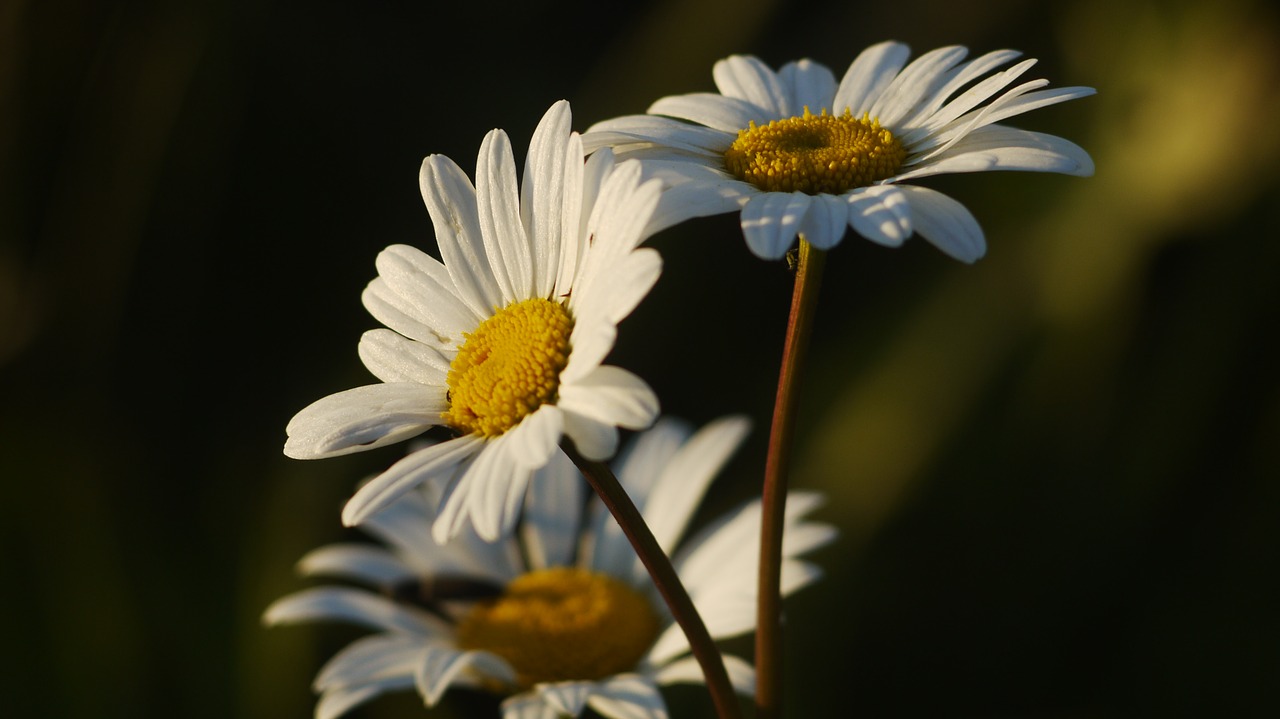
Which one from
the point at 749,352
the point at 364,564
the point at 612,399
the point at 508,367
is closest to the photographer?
the point at 612,399

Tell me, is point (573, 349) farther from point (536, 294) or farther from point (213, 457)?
point (213, 457)

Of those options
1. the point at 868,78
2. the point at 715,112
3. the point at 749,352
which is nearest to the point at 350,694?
the point at 715,112

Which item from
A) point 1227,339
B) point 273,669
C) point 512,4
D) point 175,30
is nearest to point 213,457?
point 273,669

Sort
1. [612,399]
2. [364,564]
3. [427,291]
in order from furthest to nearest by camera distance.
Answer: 1. [364,564]
2. [427,291]
3. [612,399]

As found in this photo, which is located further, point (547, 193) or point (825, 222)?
point (547, 193)

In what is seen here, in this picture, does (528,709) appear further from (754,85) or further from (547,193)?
(754,85)

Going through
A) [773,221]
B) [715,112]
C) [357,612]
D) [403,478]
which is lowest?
[357,612]

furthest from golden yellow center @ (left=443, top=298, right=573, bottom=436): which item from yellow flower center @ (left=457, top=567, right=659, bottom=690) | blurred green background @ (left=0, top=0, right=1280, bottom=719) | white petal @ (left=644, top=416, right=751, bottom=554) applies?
blurred green background @ (left=0, top=0, right=1280, bottom=719)
